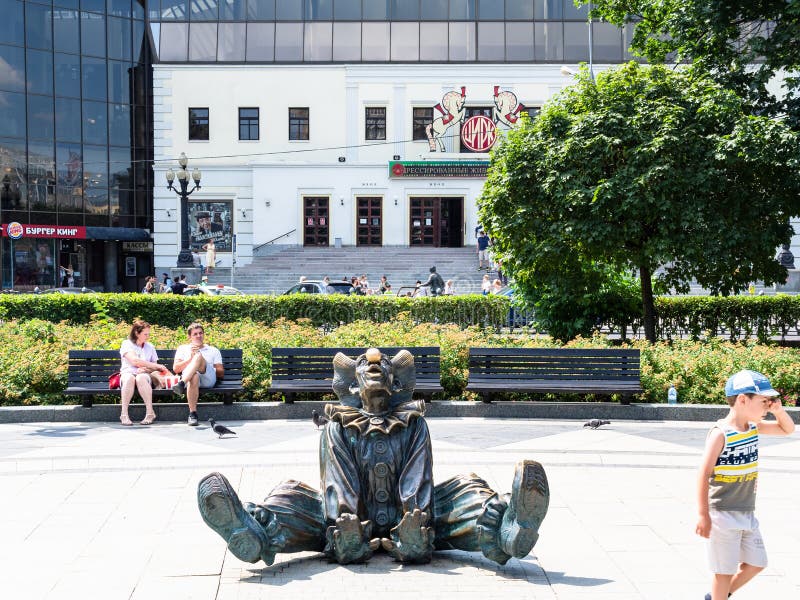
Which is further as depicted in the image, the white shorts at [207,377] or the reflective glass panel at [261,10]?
the reflective glass panel at [261,10]

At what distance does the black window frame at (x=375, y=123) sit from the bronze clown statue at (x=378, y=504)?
1522 inches

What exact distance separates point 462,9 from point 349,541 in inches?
1617

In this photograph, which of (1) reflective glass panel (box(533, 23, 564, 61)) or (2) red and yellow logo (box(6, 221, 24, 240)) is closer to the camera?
(2) red and yellow logo (box(6, 221, 24, 240))

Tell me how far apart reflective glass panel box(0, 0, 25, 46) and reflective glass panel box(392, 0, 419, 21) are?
62.4 ft

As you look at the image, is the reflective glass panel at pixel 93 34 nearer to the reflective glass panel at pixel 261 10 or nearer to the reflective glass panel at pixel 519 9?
the reflective glass panel at pixel 261 10

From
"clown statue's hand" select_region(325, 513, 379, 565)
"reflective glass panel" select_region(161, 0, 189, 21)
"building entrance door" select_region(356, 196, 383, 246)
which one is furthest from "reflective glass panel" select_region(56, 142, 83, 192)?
"clown statue's hand" select_region(325, 513, 379, 565)

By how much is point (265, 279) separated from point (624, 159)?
26496 mm

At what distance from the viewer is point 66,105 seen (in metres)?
44.2

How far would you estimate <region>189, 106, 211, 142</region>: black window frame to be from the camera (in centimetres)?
4350

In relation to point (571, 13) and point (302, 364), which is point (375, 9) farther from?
point (302, 364)

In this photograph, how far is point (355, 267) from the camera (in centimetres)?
4056

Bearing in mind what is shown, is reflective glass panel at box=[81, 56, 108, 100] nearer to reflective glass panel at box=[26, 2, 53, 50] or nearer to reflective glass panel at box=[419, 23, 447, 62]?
reflective glass panel at box=[26, 2, 53, 50]

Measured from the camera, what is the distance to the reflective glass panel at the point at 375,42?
4319cm

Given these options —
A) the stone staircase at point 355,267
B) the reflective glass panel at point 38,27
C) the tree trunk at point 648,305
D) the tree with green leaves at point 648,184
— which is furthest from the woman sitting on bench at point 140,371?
the reflective glass panel at point 38,27
